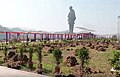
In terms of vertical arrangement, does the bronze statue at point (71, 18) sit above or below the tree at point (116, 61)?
above

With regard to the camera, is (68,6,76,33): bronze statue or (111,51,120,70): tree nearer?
(111,51,120,70): tree

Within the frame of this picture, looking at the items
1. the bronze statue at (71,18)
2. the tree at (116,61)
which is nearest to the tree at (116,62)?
the tree at (116,61)

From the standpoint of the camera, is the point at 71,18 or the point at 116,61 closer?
the point at 116,61

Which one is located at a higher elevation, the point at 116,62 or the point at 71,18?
the point at 71,18

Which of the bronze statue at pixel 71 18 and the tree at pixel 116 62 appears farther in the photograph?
the bronze statue at pixel 71 18

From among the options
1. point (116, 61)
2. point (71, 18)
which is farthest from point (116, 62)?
point (71, 18)

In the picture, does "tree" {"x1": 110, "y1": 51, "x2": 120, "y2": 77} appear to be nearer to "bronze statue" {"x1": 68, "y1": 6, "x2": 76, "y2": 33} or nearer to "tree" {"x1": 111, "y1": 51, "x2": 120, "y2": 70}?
"tree" {"x1": 111, "y1": 51, "x2": 120, "y2": 70}

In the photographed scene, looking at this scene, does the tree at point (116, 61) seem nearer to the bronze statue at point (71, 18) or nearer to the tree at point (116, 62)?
the tree at point (116, 62)

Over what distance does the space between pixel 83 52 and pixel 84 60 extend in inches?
18.5

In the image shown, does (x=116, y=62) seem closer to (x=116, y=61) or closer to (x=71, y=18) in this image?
(x=116, y=61)

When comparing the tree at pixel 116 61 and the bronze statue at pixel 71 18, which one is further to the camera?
the bronze statue at pixel 71 18

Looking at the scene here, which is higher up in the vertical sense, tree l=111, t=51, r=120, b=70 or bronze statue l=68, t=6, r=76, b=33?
bronze statue l=68, t=6, r=76, b=33

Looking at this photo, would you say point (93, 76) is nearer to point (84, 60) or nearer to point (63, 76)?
point (84, 60)

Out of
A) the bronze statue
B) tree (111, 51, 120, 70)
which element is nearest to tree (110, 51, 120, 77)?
tree (111, 51, 120, 70)
